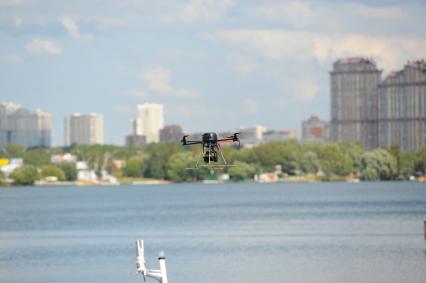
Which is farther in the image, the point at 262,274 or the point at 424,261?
the point at 424,261

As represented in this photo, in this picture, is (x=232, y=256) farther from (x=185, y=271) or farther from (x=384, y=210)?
(x=384, y=210)

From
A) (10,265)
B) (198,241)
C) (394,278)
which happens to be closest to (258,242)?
(198,241)

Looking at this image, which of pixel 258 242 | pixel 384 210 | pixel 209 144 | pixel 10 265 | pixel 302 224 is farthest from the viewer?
pixel 384 210

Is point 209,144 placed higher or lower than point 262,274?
higher

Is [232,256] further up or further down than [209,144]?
further down

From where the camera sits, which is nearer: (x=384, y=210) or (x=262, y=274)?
(x=262, y=274)

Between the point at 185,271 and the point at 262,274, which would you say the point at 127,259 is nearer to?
the point at 185,271

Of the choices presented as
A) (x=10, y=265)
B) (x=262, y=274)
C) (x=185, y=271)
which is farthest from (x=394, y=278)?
(x=10, y=265)

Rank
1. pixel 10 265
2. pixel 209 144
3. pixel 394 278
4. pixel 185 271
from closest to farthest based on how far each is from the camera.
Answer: pixel 209 144 → pixel 394 278 → pixel 185 271 → pixel 10 265

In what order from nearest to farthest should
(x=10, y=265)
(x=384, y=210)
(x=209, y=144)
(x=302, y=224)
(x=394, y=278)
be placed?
(x=209, y=144), (x=394, y=278), (x=10, y=265), (x=302, y=224), (x=384, y=210)
